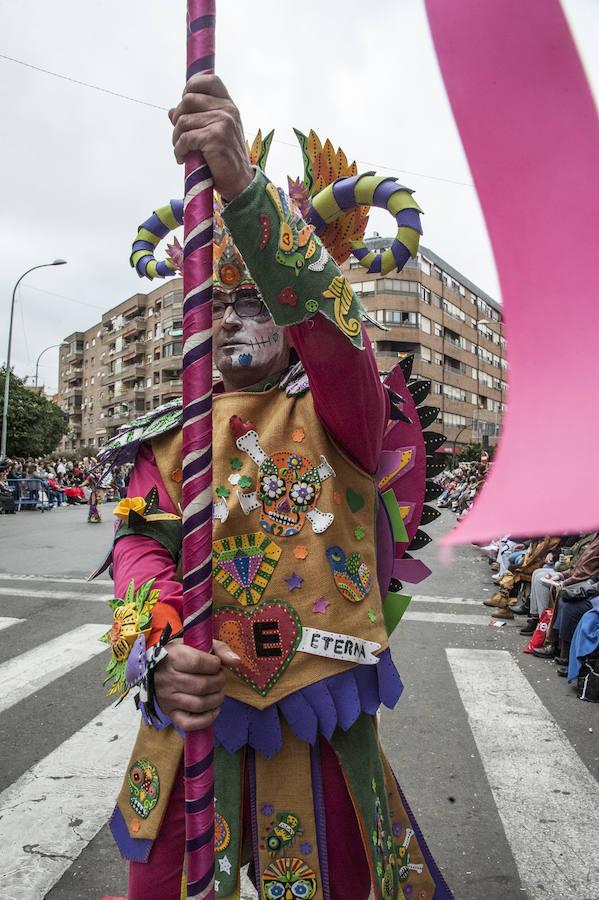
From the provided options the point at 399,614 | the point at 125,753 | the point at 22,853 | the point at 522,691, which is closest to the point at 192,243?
the point at 399,614

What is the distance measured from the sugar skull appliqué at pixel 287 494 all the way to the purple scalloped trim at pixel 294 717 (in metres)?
0.36

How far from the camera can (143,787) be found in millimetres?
1562

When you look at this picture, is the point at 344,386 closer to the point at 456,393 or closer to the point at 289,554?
the point at 456,393

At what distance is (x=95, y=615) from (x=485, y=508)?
22.1 ft

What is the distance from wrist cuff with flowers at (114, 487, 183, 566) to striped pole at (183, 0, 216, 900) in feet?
1.33

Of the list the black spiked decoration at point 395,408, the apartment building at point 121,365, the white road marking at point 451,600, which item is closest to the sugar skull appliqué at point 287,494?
the black spiked decoration at point 395,408

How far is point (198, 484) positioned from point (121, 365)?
6865 cm

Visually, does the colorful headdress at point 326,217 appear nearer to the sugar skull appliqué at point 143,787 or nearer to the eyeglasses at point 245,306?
the eyeglasses at point 245,306

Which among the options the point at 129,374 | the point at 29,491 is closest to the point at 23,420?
the point at 29,491

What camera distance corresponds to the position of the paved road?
2533 millimetres

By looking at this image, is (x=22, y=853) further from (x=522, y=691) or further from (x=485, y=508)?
(x=522, y=691)

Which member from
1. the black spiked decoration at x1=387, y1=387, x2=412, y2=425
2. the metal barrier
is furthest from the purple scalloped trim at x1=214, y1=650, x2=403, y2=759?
the metal barrier

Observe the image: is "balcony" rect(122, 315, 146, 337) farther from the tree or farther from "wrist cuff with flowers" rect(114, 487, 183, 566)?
"wrist cuff with flowers" rect(114, 487, 183, 566)

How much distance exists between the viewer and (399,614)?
1.87 metres
